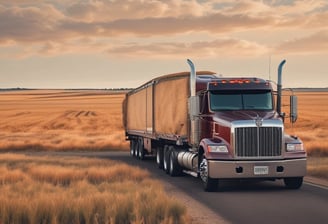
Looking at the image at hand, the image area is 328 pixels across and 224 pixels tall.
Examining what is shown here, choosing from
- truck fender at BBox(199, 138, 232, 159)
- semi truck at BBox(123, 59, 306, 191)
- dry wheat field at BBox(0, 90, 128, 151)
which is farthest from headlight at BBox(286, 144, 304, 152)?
dry wheat field at BBox(0, 90, 128, 151)

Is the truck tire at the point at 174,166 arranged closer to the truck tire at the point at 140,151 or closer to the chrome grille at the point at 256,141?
the chrome grille at the point at 256,141

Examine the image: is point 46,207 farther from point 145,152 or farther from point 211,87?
point 145,152

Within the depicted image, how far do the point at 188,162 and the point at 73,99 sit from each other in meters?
120

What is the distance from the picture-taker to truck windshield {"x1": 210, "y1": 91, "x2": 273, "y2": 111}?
66.9ft

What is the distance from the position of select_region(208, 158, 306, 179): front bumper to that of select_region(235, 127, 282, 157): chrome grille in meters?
0.26

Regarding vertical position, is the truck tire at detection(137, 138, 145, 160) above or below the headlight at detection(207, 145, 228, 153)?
below

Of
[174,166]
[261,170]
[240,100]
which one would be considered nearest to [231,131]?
[261,170]

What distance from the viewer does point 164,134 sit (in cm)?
2620

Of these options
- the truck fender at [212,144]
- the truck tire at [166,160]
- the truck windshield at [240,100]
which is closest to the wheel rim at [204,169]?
the truck fender at [212,144]

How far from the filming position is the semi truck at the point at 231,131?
62.7ft

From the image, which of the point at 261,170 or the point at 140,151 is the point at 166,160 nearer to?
the point at 261,170

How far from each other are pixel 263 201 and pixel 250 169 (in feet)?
7.22

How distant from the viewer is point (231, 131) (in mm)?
19156

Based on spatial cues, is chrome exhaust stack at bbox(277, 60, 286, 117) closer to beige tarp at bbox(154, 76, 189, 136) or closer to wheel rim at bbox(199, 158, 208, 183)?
wheel rim at bbox(199, 158, 208, 183)
